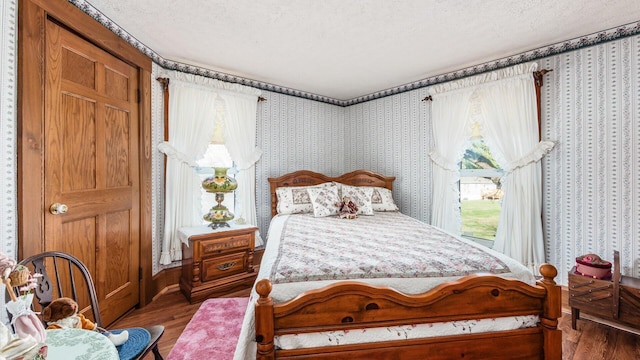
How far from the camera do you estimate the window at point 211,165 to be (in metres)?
3.09

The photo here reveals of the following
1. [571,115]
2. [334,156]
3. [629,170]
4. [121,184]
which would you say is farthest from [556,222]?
[121,184]

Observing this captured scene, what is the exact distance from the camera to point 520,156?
267 centimetres

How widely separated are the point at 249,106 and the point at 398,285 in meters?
2.76

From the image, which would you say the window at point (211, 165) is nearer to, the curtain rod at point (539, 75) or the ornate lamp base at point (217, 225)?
the ornate lamp base at point (217, 225)

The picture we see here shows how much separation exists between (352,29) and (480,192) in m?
2.37

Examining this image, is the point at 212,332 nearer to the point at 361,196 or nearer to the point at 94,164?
the point at 94,164

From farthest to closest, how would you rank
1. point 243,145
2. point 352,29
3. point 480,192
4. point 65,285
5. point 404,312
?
point 243,145
point 480,192
point 352,29
point 65,285
point 404,312

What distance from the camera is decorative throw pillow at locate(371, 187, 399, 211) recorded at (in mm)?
3359

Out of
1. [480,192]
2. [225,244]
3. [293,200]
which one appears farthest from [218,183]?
[480,192]

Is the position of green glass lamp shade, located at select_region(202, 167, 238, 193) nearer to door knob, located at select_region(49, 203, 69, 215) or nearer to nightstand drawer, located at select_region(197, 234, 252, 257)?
nightstand drawer, located at select_region(197, 234, 252, 257)

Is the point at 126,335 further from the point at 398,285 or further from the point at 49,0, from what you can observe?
the point at 49,0

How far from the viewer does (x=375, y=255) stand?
1.67 metres

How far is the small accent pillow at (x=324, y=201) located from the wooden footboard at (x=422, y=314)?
1790 millimetres

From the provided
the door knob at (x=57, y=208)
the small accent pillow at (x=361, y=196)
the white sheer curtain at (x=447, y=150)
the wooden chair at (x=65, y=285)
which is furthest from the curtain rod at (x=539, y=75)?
the door knob at (x=57, y=208)
